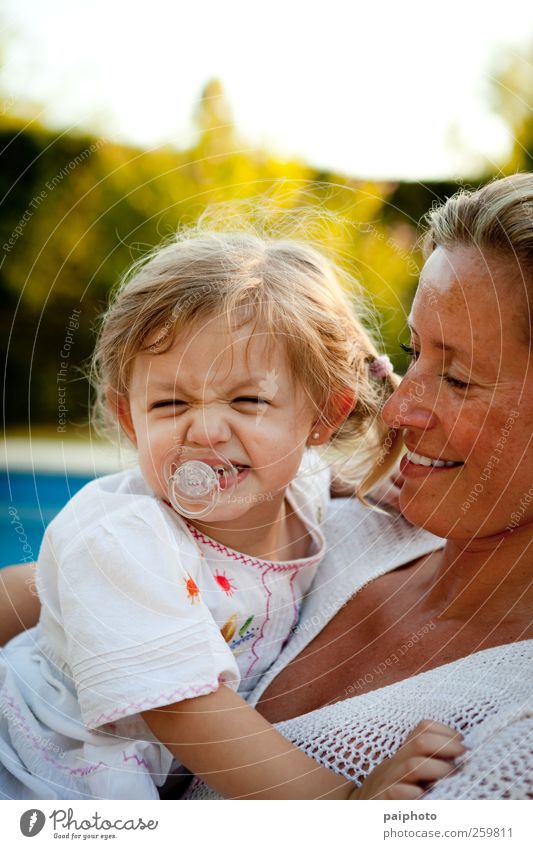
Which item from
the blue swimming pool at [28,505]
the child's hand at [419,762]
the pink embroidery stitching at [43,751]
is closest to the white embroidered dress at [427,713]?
the child's hand at [419,762]

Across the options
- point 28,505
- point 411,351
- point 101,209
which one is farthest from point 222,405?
point 28,505

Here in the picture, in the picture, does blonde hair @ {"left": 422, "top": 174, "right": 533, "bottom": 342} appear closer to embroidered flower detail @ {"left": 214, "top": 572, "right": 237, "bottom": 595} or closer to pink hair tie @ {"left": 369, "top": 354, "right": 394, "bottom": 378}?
pink hair tie @ {"left": 369, "top": 354, "right": 394, "bottom": 378}

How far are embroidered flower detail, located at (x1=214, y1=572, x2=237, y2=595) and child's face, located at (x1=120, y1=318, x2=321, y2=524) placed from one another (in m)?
0.07

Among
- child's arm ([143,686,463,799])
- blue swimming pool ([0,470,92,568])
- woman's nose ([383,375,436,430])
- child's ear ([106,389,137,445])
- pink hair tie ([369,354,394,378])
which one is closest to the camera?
child's arm ([143,686,463,799])

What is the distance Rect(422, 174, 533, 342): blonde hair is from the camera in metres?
0.91

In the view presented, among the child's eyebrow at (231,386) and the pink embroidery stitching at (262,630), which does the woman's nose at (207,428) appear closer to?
the child's eyebrow at (231,386)

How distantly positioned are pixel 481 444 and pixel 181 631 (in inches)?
14.7

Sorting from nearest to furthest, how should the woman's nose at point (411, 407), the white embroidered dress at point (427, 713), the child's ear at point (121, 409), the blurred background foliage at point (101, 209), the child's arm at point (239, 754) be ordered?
the white embroidered dress at point (427, 713) < the child's arm at point (239, 754) < the woman's nose at point (411, 407) < the child's ear at point (121, 409) < the blurred background foliage at point (101, 209)

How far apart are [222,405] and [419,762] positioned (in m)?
0.44

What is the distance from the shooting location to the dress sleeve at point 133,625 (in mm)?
888

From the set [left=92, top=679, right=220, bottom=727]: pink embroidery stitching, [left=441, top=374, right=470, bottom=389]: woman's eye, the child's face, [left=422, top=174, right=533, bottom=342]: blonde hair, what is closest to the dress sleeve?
[left=92, top=679, right=220, bottom=727]: pink embroidery stitching

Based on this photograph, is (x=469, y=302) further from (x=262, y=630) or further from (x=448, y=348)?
(x=262, y=630)

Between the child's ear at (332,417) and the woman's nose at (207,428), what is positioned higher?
the child's ear at (332,417)
